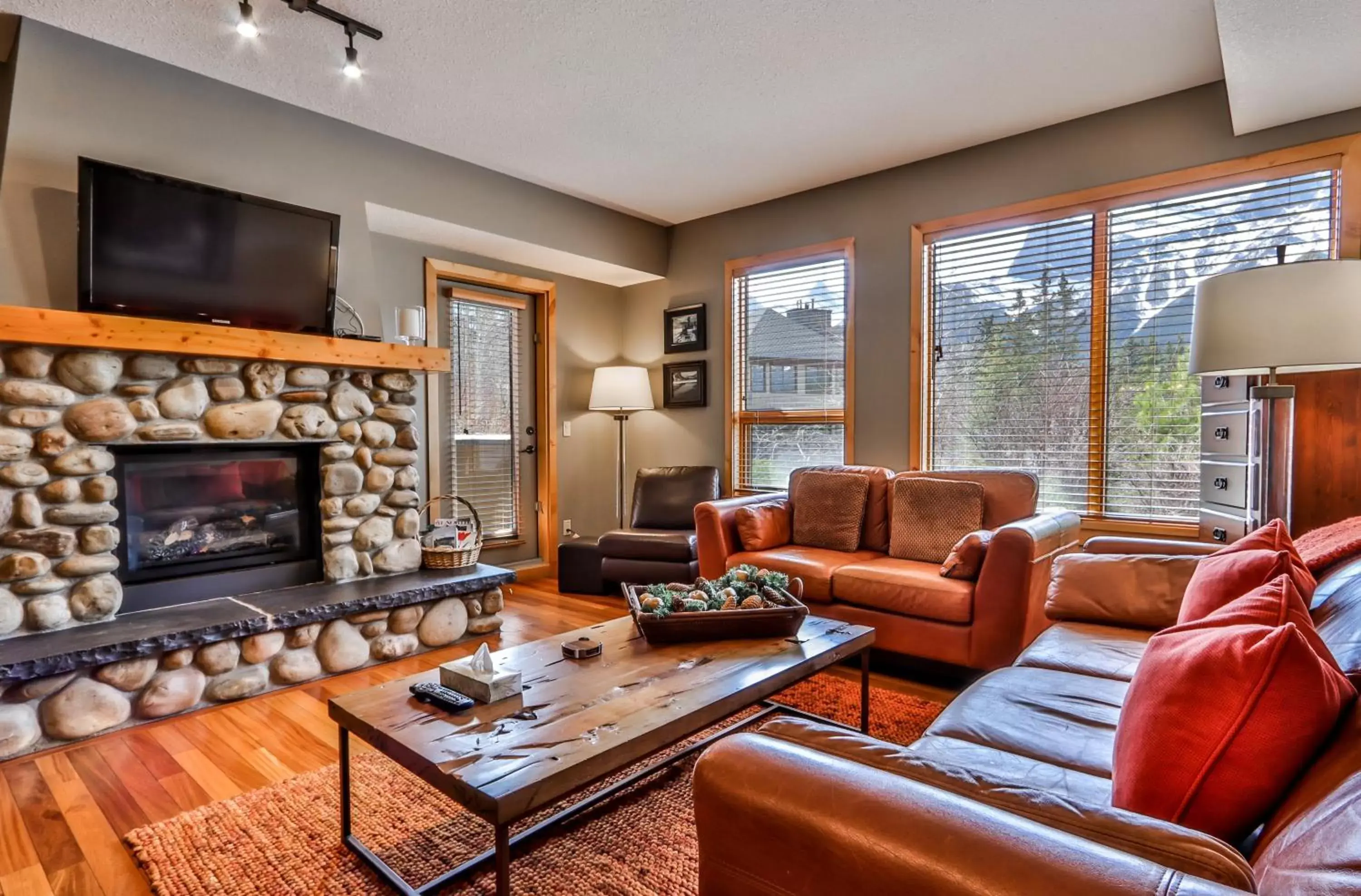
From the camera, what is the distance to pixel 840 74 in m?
2.98

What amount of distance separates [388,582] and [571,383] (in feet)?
7.41

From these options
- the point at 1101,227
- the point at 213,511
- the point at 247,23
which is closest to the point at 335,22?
the point at 247,23

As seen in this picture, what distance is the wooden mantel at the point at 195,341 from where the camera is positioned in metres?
2.45

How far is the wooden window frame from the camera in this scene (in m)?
2.84

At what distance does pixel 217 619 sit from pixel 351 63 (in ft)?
7.44

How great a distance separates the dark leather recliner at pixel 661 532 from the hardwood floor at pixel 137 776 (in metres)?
1.42

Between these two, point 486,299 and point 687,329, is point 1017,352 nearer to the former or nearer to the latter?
point 687,329

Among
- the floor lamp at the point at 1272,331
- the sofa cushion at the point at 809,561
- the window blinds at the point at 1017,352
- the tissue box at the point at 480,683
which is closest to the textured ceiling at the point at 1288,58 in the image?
the floor lamp at the point at 1272,331

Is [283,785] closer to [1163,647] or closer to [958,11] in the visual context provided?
[1163,647]

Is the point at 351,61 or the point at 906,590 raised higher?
the point at 351,61

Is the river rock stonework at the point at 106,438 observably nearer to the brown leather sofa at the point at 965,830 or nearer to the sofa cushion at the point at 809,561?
the sofa cushion at the point at 809,561

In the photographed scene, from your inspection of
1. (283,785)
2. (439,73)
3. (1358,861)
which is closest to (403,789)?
(283,785)

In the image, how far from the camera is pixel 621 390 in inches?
197

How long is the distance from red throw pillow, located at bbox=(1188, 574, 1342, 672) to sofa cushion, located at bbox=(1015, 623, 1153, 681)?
2.16 ft
